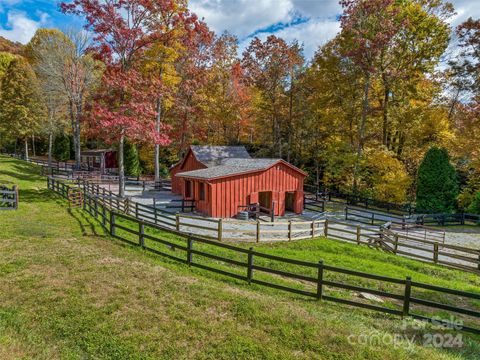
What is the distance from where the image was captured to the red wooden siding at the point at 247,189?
18375mm

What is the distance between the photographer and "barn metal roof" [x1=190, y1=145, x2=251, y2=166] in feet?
79.7

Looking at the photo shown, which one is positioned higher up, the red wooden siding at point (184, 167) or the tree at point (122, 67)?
the tree at point (122, 67)

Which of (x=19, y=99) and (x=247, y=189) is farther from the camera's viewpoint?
(x=19, y=99)

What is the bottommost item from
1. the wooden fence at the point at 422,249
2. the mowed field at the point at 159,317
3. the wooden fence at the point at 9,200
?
the wooden fence at the point at 422,249

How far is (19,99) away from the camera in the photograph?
36.2 m

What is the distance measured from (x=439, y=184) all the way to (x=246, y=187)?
14480mm

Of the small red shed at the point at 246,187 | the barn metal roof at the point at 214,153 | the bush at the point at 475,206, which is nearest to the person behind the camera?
the small red shed at the point at 246,187

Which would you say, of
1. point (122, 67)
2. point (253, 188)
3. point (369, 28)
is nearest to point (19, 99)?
point (122, 67)

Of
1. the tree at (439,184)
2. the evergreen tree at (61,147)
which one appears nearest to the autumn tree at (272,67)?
the tree at (439,184)

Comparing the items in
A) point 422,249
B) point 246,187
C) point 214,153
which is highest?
point 214,153

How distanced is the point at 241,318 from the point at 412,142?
28257mm

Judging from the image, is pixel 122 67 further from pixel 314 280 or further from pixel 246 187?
pixel 314 280

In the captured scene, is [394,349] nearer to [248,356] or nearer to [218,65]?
[248,356]

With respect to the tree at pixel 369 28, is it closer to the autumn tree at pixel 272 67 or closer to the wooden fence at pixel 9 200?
the autumn tree at pixel 272 67
